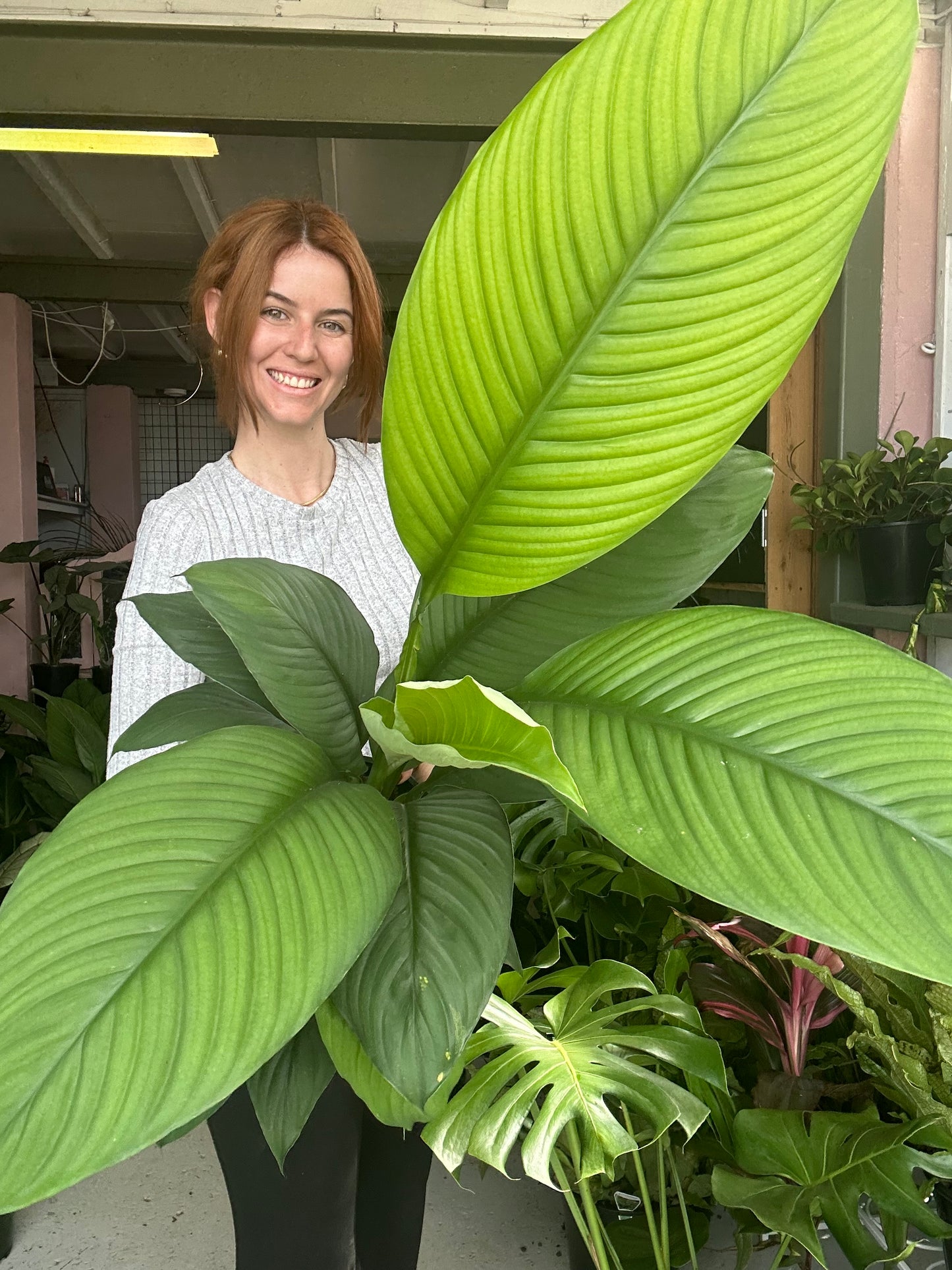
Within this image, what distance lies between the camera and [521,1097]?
2.24 feet

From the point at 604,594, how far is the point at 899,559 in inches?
81.2

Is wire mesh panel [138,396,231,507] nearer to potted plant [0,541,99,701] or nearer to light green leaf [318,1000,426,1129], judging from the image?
potted plant [0,541,99,701]

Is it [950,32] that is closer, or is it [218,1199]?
[218,1199]

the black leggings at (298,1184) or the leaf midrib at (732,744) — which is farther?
the black leggings at (298,1184)

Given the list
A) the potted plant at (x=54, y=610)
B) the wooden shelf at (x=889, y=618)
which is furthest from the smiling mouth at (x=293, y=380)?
the potted plant at (x=54, y=610)

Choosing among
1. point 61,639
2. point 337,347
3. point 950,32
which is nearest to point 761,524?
point 950,32

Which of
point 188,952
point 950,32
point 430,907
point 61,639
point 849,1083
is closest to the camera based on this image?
point 188,952

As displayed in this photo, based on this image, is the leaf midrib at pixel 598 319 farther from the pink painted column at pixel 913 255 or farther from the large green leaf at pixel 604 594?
the pink painted column at pixel 913 255

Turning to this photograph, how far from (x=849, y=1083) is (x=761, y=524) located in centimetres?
237

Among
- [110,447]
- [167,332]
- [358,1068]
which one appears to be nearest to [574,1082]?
[358,1068]

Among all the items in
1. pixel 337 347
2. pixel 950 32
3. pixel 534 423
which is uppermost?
pixel 950 32

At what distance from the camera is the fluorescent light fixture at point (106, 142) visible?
295 centimetres

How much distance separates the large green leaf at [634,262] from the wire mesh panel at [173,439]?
8.89 metres

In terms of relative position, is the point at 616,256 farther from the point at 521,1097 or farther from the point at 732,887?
the point at 521,1097
